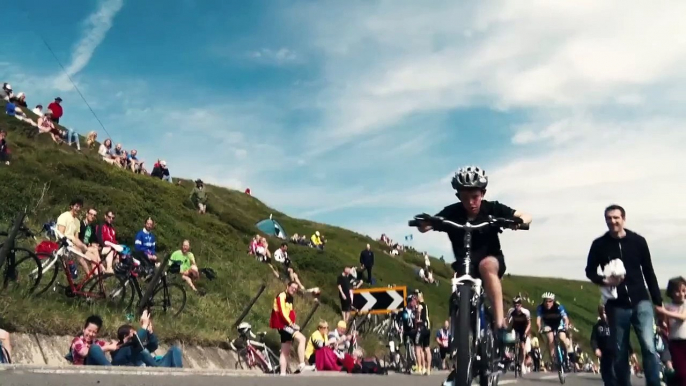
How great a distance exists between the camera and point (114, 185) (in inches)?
1020

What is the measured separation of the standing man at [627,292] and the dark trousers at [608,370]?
0.29 m

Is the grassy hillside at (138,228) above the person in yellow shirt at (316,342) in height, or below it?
above

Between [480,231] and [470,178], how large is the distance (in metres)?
0.42

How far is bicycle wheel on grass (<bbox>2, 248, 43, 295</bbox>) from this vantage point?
1049 cm

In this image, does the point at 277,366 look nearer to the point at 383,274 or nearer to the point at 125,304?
the point at 125,304

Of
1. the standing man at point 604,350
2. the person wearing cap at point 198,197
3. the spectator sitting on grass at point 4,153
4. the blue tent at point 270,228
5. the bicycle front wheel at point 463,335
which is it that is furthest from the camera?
the blue tent at point 270,228

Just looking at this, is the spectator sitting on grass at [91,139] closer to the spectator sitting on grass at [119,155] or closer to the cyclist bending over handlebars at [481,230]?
the spectator sitting on grass at [119,155]

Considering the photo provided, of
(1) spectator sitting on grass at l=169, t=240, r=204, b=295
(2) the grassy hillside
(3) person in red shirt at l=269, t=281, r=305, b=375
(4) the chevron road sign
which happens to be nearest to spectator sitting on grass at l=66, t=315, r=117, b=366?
(2) the grassy hillside

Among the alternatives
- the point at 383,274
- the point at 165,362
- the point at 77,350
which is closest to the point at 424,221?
the point at 77,350

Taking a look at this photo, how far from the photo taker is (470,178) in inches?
227

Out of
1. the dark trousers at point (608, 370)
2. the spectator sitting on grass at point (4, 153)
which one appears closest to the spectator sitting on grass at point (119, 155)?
the spectator sitting on grass at point (4, 153)

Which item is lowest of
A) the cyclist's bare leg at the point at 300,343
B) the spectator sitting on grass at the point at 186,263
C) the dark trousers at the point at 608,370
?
the dark trousers at the point at 608,370

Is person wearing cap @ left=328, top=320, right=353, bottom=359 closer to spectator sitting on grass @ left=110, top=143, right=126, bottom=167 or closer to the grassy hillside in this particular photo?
the grassy hillside

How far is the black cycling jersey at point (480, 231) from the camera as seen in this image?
587 centimetres
